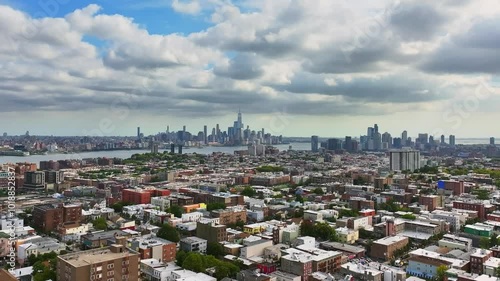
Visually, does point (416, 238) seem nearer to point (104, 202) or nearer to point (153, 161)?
point (104, 202)

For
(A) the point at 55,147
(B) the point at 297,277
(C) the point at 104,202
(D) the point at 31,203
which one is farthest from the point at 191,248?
(A) the point at 55,147

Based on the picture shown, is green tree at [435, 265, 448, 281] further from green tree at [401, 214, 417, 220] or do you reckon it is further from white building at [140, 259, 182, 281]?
green tree at [401, 214, 417, 220]

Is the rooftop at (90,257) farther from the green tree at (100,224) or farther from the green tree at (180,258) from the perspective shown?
the green tree at (100,224)

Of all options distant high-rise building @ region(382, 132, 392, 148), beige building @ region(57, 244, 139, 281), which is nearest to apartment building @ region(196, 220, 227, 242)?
beige building @ region(57, 244, 139, 281)

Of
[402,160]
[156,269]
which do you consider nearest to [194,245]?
[156,269]

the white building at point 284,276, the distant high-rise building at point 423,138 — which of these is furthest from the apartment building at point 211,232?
the distant high-rise building at point 423,138
